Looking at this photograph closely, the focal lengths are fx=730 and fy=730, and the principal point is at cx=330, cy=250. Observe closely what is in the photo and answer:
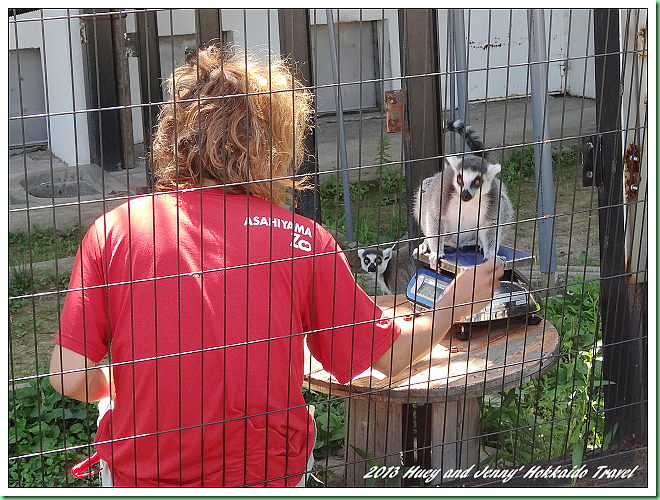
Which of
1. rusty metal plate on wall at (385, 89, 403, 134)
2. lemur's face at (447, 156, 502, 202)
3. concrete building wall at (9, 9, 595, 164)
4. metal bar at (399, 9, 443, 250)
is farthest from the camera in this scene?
concrete building wall at (9, 9, 595, 164)

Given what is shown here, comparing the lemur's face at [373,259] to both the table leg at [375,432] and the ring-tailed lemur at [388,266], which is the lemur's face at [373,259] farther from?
the table leg at [375,432]

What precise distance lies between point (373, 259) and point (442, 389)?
9.08 ft

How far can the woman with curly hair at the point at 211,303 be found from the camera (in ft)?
5.26

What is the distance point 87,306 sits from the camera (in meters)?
1.60

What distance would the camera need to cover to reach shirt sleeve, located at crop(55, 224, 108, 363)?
5.21 ft

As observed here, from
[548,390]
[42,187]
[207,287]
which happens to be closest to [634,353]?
[548,390]

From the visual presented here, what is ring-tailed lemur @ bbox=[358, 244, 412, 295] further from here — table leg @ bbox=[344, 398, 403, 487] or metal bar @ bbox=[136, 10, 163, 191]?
table leg @ bbox=[344, 398, 403, 487]

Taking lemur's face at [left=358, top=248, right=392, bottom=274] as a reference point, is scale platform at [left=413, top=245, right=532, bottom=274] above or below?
above

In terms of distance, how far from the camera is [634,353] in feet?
8.04

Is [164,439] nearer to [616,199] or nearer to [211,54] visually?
[211,54]

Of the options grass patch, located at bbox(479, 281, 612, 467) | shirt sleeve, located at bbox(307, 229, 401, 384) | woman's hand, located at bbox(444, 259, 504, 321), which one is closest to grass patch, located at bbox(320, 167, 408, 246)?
grass patch, located at bbox(479, 281, 612, 467)

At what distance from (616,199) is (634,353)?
0.53m

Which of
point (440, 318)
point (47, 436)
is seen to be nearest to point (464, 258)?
point (440, 318)

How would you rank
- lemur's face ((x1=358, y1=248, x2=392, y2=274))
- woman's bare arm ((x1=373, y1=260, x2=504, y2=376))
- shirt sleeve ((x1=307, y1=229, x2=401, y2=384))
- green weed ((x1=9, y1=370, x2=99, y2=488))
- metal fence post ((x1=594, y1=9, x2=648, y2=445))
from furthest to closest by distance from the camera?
lemur's face ((x1=358, y1=248, x2=392, y2=274)), green weed ((x1=9, y1=370, x2=99, y2=488)), metal fence post ((x1=594, y1=9, x2=648, y2=445)), woman's bare arm ((x1=373, y1=260, x2=504, y2=376)), shirt sleeve ((x1=307, y1=229, x2=401, y2=384))
